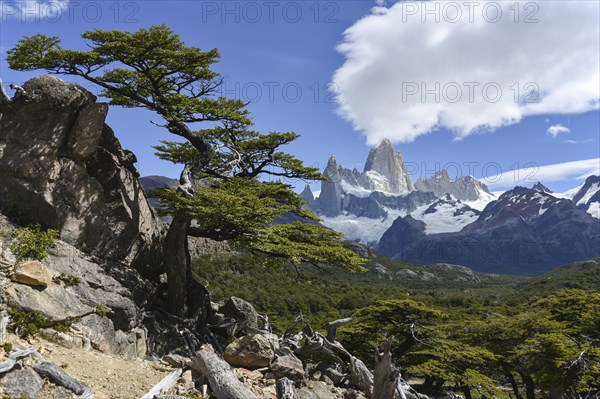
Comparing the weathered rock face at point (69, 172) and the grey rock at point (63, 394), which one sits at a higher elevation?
the weathered rock face at point (69, 172)

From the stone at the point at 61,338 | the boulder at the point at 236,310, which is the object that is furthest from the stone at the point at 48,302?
the boulder at the point at 236,310

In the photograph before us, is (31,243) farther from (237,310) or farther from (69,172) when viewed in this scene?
(237,310)

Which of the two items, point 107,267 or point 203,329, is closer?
point 107,267

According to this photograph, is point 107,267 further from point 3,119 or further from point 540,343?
point 540,343

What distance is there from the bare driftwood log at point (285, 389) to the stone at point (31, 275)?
7353mm

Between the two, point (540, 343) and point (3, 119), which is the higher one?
point (3, 119)

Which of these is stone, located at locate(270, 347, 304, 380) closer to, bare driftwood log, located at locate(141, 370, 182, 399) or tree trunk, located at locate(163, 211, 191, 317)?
bare driftwood log, located at locate(141, 370, 182, 399)

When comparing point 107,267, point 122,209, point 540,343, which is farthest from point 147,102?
point 540,343

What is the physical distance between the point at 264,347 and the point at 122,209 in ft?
33.1

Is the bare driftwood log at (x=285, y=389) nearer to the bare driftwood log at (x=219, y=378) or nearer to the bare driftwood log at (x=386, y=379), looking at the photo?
the bare driftwood log at (x=219, y=378)

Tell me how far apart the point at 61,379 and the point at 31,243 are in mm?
7181

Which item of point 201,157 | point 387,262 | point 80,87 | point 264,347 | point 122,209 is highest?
point 80,87

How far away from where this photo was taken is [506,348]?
3098cm

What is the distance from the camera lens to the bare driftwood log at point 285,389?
10984 millimetres
